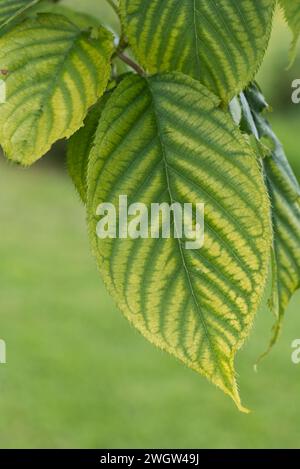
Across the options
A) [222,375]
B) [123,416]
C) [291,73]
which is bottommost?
[123,416]

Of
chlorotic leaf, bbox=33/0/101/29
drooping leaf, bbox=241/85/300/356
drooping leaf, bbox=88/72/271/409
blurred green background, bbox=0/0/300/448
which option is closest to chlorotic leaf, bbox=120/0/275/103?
drooping leaf, bbox=88/72/271/409

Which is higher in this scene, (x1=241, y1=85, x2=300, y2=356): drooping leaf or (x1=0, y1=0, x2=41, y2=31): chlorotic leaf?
(x1=0, y1=0, x2=41, y2=31): chlorotic leaf

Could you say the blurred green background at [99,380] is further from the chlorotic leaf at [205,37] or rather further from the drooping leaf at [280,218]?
the chlorotic leaf at [205,37]

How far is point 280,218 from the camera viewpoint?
2.71 feet

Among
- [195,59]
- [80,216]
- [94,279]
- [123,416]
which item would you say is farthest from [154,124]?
[80,216]

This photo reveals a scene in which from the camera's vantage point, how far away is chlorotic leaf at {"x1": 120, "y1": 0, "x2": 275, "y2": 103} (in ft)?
2.07

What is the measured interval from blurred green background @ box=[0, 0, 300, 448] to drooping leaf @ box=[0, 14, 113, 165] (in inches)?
135

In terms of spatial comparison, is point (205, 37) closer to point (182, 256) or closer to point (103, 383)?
point (182, 256)

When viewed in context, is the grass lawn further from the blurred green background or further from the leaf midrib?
the leaf midrib

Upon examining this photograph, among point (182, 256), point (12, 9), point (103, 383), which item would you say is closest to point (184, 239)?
point (182, 256)

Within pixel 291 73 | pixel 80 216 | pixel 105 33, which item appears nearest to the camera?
pixel 105 33

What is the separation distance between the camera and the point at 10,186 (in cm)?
750

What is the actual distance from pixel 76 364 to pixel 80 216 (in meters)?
2.52

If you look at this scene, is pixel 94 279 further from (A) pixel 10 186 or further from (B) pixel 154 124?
(B) pixel 154 124
